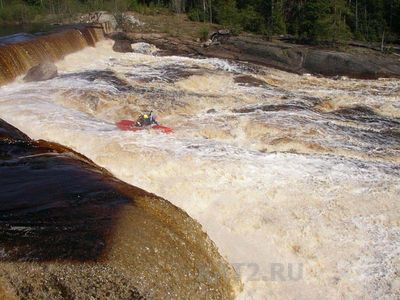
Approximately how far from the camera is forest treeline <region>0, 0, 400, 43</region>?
23641 millimetres

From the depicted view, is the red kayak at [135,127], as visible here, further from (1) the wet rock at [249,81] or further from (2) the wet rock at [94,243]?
(1) the wet rock at [249,81]

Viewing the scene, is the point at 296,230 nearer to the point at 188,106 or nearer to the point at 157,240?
the point at 157,240

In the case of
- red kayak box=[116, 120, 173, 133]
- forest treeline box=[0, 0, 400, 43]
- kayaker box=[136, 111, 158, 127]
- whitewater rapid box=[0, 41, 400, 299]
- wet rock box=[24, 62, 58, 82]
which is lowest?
whitewater rapid box=[0, 41, 400, 299]

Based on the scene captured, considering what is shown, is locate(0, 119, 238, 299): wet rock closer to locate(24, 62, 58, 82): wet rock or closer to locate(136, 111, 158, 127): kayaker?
locate(136, 111, 158, 127): kayaker

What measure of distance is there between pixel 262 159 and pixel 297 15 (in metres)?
22.5

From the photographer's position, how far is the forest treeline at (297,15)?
23.6 meters

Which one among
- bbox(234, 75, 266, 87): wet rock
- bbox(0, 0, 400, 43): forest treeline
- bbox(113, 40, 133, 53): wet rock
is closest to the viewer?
bbox(234, 75, 266, 87): wet rock

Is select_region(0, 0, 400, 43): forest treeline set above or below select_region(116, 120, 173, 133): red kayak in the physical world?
above

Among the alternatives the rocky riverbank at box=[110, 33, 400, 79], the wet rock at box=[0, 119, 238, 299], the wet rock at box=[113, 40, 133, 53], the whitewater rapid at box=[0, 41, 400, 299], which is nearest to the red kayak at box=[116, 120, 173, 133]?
the whitewater rapid at box=[0, 41, 400, 299]

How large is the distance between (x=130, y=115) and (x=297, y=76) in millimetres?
9797

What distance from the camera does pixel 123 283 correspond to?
398 centimetres

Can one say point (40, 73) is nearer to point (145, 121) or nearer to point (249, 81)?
point (145, 121)

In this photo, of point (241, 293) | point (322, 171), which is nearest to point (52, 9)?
point (322, 171)

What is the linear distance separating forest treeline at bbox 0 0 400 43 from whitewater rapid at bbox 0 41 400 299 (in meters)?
8.23
